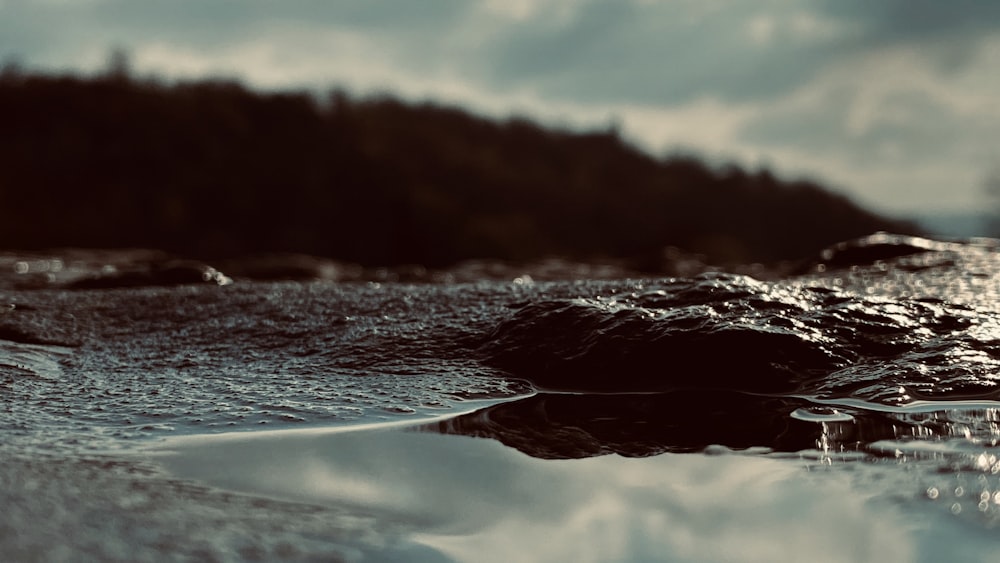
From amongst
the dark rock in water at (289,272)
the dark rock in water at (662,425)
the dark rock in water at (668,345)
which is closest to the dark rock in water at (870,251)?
the dark rock in water at (668,345)

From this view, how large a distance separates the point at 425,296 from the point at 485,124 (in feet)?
61.8

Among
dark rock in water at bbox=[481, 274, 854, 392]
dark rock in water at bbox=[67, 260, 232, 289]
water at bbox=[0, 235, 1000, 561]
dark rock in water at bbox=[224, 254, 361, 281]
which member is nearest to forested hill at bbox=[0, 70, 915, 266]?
dark rock in water at bbox=[224, 254, 361, 281]

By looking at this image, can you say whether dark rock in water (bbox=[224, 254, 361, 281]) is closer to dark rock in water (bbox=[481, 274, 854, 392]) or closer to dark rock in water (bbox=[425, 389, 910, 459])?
dark rock in water (bbox=[481, 274, 854, 392])

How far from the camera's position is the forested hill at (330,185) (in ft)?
47.8

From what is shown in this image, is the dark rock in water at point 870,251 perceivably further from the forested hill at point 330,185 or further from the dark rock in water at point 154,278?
the forested hill at point 330,185

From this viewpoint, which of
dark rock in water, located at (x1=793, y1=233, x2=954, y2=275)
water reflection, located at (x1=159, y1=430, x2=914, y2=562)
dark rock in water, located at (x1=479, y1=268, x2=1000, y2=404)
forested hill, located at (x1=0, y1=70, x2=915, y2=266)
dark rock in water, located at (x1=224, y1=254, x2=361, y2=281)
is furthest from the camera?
forested hill, located at (x1=0, y1=70, x2=915, y2=266)

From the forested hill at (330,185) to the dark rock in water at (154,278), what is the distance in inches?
406

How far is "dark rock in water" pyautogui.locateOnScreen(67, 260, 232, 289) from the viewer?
151 inches

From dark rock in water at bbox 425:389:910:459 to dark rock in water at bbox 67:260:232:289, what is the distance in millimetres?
2430

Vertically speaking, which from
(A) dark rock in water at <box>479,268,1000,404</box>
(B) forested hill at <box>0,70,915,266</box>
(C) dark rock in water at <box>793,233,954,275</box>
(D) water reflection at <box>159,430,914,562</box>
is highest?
(B) forested hill at <box>0,70,915,266</box>

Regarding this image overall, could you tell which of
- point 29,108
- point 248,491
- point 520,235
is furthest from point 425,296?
point 29,108

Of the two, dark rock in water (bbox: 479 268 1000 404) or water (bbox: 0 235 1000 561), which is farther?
dark rock in water (bbox: 479 268 1000 404)

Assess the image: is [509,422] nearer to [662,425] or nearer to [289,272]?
[662,425]

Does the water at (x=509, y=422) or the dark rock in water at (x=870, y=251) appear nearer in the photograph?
the water at (x=509, y=422)
